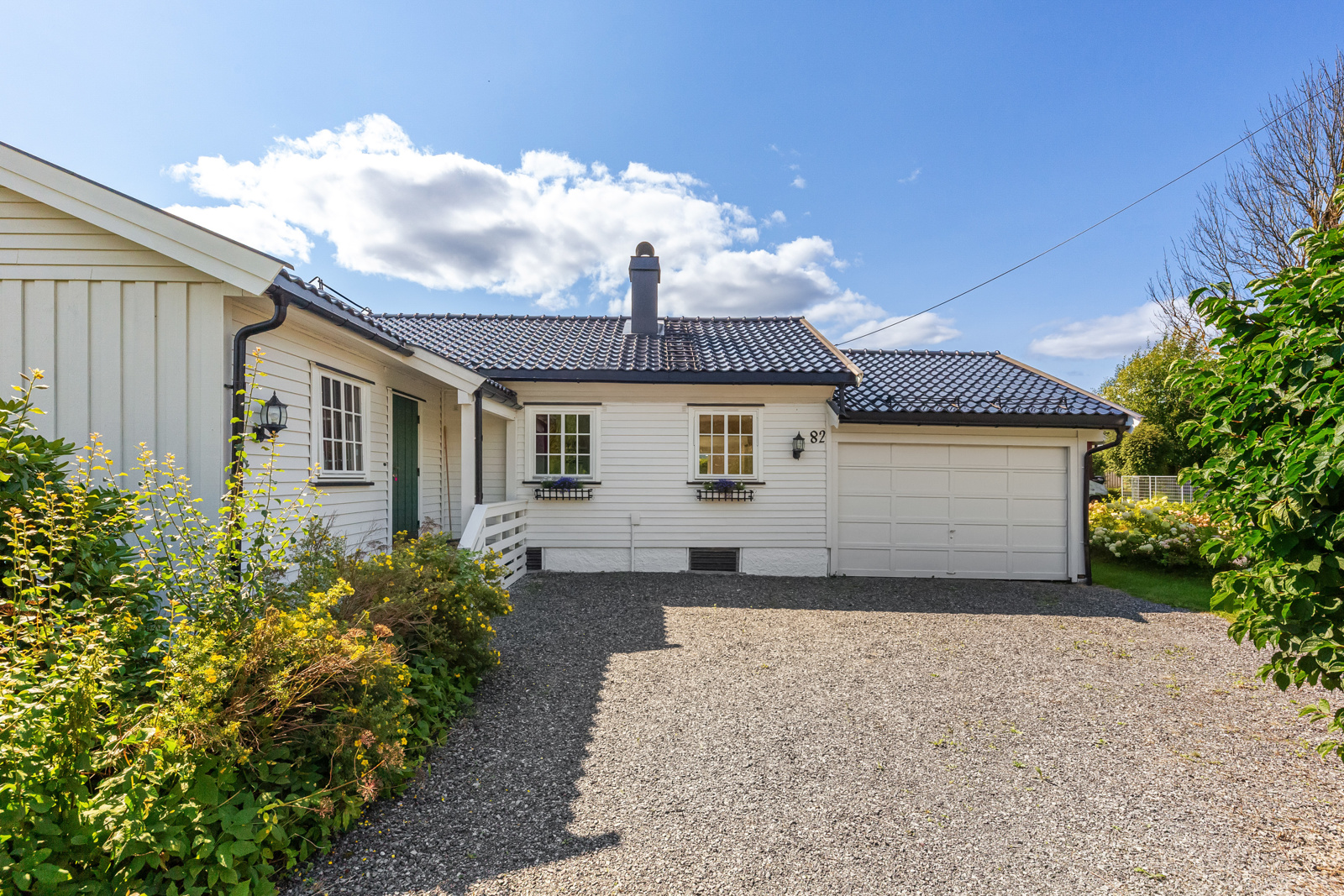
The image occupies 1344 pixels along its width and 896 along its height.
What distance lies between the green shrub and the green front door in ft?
12.2

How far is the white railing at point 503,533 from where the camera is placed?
21.8ft

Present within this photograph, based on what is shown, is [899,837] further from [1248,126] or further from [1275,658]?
[1248,126]

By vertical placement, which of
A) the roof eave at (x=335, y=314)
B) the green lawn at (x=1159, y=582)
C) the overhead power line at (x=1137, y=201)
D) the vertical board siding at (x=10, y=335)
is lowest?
the green lawn at (x=1159, y=582)

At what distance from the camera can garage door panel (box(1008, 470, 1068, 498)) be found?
9.16m

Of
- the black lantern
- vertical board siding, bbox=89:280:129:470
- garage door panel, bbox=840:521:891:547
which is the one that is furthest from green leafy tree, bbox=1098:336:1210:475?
vertical board siding, bbox=89:280:129:470

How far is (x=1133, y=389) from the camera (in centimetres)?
2309

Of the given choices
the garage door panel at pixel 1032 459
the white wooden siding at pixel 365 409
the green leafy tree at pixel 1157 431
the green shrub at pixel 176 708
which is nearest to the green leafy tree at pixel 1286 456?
the green shrub at pixel 176 708

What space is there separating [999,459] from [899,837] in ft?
25.9

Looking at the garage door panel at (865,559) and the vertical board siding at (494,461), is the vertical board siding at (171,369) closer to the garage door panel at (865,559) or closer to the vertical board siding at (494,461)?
the vertical board siding at (494,461)

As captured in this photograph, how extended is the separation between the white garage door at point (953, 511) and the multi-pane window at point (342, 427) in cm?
696

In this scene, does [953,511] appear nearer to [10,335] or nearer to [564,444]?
[564,444]

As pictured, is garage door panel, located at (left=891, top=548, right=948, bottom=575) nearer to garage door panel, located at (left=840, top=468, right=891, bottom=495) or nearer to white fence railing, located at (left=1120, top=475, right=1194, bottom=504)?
garage door panel, located at (left=840, top=468, right=891, bottom=495)

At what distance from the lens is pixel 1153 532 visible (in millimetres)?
10055

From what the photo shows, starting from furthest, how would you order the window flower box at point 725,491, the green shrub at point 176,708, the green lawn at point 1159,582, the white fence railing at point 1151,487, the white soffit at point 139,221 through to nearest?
the white fence railing at point 1151,487 → the window flower box at point 725,491 → the green lawn at point 1159,582 → the white soffit at point 139,221 → the green shrub at point 176,708
